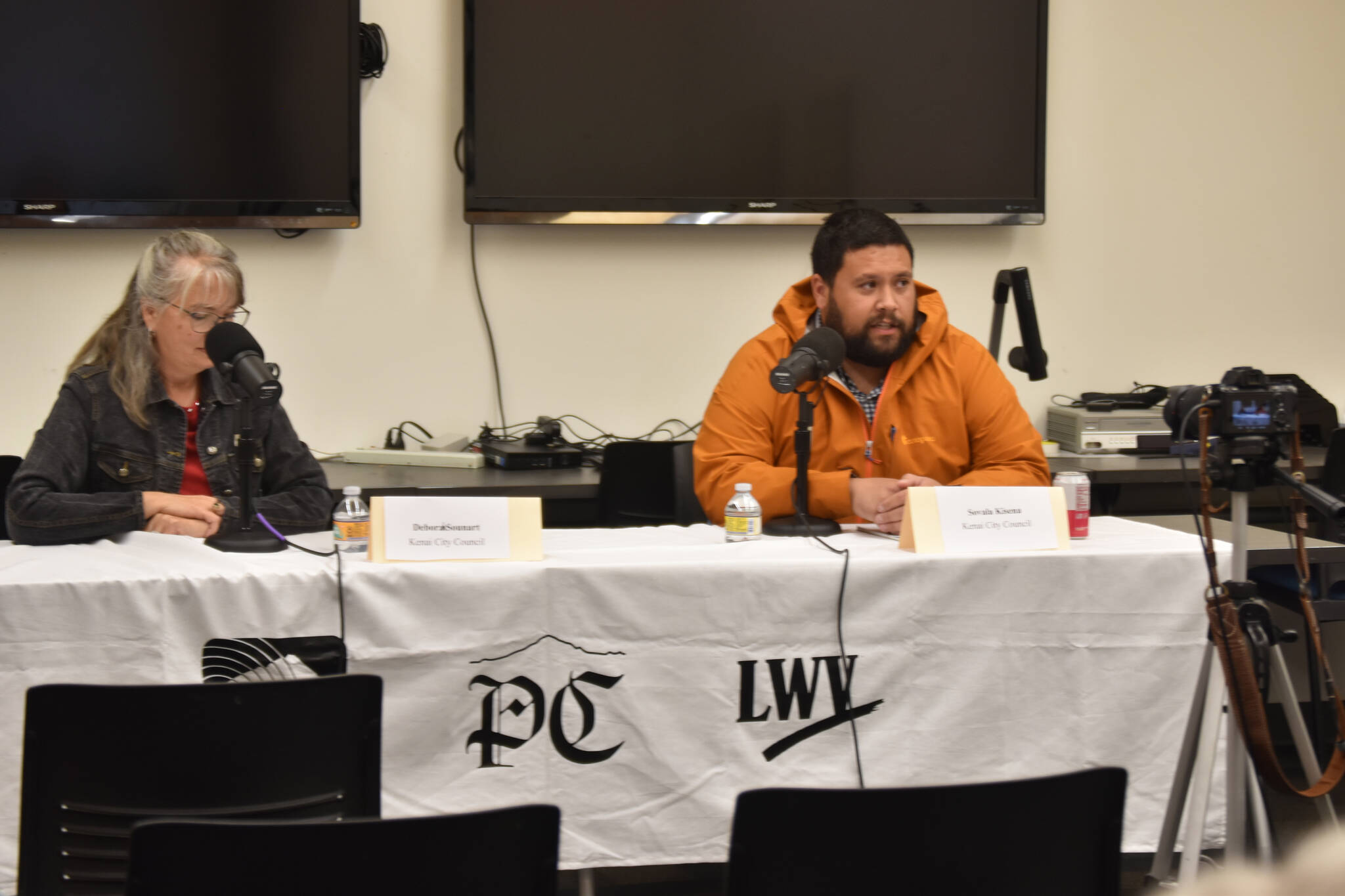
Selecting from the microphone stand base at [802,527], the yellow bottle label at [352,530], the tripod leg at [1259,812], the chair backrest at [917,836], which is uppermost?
the yellow bottle label at [352,530]

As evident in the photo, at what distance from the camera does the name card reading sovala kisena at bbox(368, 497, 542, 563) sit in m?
2.01

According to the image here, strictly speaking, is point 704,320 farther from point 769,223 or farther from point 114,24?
point 114,24

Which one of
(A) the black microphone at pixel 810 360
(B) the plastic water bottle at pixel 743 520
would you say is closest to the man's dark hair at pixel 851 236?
(A) the black microphone at pixel 810 360

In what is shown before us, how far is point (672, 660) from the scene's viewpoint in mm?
2014

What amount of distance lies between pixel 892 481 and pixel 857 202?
1.75m

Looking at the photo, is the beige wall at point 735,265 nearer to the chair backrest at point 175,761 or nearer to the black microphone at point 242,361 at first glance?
the black microphone at point 242,361

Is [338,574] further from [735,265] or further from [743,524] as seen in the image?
[735,265]

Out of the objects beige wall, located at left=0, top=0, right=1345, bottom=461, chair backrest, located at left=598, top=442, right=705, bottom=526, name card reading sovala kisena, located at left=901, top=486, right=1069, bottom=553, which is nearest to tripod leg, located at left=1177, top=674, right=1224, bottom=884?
name card reading sovala kisena, located at left=901, top=486, right=1069, bottom=553

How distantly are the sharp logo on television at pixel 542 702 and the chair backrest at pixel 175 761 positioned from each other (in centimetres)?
52

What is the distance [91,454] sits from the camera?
235 cm

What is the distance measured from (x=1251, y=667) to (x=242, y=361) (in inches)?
66.8

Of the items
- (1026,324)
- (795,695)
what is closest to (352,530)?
(795,695)

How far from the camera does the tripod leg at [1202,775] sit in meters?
1.82

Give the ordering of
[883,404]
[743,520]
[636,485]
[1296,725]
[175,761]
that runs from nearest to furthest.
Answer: [175,761] < [1296,725] < [743,520] < [883,404] < [636,485]
